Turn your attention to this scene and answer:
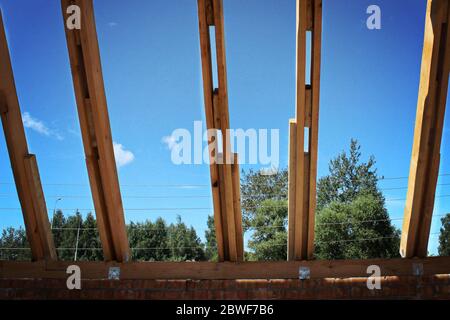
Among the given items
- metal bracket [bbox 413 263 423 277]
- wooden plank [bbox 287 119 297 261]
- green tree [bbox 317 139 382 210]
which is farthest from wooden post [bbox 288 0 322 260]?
green tree [bbox 317 139 382 210]

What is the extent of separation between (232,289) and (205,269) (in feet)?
0.86

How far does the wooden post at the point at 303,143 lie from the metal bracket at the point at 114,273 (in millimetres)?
1382

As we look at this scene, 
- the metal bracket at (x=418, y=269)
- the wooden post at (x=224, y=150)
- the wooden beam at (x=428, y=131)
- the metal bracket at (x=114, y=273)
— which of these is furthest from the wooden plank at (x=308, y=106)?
the metal bracket at (x=114, y=273)

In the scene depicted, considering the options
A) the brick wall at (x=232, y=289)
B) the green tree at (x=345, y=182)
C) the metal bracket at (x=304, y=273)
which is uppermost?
the metal bracket at (x=304, y=273)

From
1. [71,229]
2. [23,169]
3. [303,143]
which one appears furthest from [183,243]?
[303,143]

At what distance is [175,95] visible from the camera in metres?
3.75

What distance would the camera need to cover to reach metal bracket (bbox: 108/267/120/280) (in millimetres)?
3238

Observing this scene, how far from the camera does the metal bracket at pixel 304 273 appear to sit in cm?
313

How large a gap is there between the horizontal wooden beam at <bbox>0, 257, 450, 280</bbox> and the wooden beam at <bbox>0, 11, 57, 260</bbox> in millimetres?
141

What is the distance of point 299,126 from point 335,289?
4.22 ft

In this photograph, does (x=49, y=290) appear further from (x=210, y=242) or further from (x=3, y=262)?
(x=210, y=242)

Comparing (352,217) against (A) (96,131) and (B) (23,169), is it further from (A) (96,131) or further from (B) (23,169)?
(B) (23,169)

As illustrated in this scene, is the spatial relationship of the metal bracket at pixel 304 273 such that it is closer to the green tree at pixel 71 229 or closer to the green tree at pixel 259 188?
the green tree at pixel 259 188

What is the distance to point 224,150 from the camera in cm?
288
